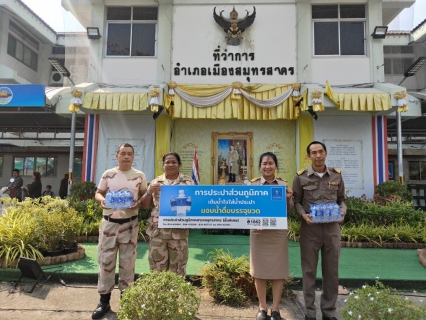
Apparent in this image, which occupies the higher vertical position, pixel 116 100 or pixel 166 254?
pixel 116 100

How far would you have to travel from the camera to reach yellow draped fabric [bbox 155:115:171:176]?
350 inches

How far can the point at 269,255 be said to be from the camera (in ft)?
9.72

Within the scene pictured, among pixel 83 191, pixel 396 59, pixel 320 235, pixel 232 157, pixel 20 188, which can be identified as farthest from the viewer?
pixel 396 59

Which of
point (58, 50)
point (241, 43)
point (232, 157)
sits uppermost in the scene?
point (58, 50)

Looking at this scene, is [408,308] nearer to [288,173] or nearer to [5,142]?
[288,173]

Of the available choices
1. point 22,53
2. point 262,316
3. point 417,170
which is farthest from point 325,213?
point 22,53

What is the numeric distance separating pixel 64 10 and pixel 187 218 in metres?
9.77

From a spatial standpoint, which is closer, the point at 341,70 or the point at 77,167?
the point at 341,70

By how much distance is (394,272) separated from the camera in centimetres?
440

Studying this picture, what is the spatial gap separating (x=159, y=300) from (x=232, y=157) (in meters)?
7.04

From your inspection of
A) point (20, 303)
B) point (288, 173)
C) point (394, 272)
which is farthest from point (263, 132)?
point (20, 303)

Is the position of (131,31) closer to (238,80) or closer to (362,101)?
(238,80)

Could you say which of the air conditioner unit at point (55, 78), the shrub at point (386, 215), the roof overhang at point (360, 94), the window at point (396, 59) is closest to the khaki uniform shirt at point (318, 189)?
the shrub at point (386, 215)

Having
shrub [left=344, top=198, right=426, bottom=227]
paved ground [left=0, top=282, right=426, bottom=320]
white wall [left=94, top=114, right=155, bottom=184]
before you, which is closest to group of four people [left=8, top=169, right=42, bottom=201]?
white wall [left=94, top=114, right=155, bottom=184]
